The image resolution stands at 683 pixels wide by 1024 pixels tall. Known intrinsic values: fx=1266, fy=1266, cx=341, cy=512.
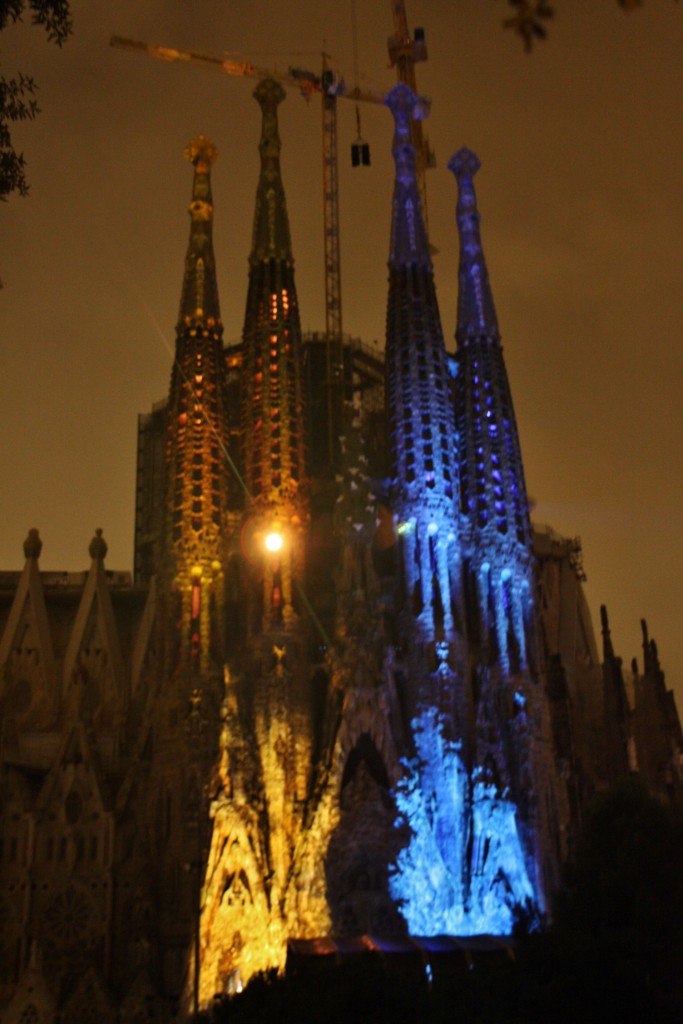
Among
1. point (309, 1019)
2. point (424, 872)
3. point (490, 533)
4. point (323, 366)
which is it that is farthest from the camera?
point (323, 366)

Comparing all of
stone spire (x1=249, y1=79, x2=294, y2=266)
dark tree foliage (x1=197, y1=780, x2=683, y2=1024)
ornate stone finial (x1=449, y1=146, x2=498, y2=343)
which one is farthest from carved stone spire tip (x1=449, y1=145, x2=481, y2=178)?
dark tree foliage (x1=197, y1=780, x2=683, y2=1024)

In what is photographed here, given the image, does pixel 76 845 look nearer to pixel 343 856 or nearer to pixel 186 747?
pixel 186 747

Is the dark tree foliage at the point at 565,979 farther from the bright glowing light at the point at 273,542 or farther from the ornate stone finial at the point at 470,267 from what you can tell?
the ornate stone finial at the point at 470,267

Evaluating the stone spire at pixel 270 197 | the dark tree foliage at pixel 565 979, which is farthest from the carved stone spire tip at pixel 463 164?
the dark tree foliage at pixel 565 979

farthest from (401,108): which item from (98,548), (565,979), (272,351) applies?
(565,979)

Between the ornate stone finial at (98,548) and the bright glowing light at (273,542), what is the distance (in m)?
12.0

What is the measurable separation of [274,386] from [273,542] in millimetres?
6056

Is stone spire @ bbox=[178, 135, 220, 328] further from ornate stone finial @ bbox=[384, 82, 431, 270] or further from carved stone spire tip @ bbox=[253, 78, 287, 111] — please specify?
ornate stone finial @ bbox=[384, 82, 431, 270]

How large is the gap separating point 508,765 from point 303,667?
7.26 meters

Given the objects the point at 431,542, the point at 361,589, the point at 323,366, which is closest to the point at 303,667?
the point at 361,589

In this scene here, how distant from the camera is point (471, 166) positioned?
1972 inches

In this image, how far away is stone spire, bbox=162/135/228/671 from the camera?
4191 cm

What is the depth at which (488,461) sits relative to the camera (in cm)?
4453

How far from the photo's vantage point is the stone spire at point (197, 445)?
41.9 metres
